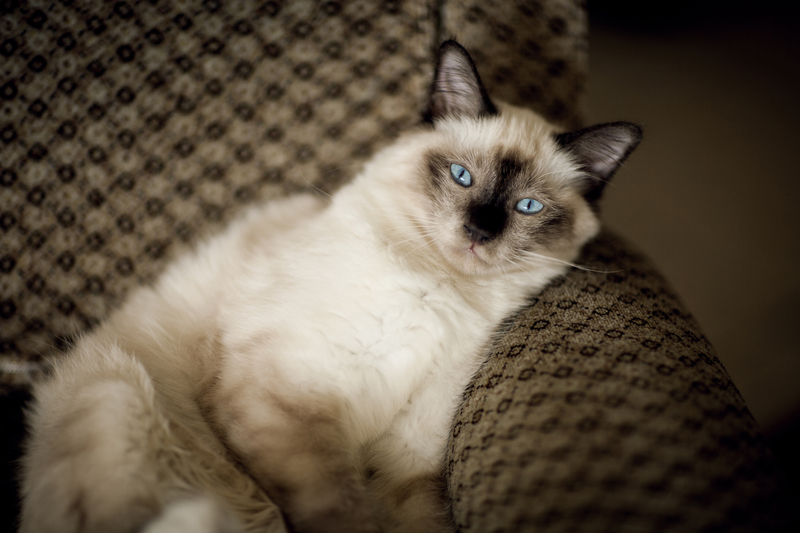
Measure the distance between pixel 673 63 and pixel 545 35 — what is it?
129 centimetres

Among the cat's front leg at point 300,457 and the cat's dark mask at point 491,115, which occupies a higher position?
the cat's dark mask at point 491,115

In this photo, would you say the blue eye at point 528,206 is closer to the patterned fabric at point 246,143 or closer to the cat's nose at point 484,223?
the cat's nose at point 484,223

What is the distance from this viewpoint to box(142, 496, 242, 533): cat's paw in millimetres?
763

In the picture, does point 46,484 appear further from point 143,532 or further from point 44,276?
point 44,276

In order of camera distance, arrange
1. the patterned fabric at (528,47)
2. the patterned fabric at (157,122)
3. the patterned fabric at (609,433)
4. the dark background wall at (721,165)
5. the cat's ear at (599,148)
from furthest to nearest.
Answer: the dark background wall at (721,165) < the patterned fabric at (528,47) < the patterned fabric at (157,122) < the cat's ear at (599,148) < the patterned fabric at (609,433)

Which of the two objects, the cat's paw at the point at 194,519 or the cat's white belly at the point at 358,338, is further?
the cat's white belly at the point at 358,338

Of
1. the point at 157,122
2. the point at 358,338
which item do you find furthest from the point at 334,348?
the point at 157,122

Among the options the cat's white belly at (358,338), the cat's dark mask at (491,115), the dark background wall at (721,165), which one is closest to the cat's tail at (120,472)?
the cat's white belly at (358,338)

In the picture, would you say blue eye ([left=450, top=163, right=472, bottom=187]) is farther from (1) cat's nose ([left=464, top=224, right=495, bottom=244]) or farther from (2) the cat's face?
(1) cat's nose ([left=464, top=224, right=495, bottom=244])

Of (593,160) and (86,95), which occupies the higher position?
(86,95)

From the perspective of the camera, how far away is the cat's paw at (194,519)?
0.76 m

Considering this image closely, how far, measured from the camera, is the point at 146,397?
91 cm

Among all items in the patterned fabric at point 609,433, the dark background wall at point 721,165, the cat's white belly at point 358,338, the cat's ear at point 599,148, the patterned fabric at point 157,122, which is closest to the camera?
the patterned fabric at point 609,433

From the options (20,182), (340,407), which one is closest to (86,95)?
(20,182)
